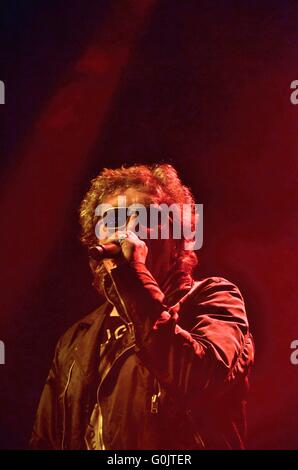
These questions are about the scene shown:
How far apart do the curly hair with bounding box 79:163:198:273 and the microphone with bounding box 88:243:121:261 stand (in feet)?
1.41

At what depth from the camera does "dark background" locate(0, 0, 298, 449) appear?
105 inches

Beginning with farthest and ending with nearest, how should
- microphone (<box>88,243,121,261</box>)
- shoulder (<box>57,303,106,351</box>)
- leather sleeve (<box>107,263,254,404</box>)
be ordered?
shoulder (<box>57,303,106,351</box>) < leather sleeve (<box>107,263,254,404</box>) < microphone (<box>88,243,121,261</box>)

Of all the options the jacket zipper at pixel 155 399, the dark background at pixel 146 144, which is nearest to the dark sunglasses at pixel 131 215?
the dark background at pixel 146 144

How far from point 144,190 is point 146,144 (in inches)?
11.0

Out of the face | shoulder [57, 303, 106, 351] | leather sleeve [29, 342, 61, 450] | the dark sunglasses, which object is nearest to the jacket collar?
shoulder [57, 303, 106, 351]

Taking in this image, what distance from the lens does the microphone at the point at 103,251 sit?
85.6 inches

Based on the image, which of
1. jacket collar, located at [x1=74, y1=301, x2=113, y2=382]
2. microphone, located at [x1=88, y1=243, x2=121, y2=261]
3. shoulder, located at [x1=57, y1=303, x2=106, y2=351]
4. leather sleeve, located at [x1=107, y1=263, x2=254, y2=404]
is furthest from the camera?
shoulder, located at [x1=57, y1=303, x2=106, y2=351]

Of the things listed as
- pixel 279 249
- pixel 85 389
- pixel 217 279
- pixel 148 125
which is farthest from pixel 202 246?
pixel 85 389

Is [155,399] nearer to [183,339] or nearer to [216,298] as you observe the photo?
[183,339]

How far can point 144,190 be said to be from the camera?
8.83 ft

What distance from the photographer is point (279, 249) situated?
2727 millimetres

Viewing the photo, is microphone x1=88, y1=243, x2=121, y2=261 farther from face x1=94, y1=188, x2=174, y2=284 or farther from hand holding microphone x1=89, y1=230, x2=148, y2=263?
face x1=94, y1=188, x2=174, y2=284

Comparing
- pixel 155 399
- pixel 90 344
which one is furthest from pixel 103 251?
pixel 155 399
